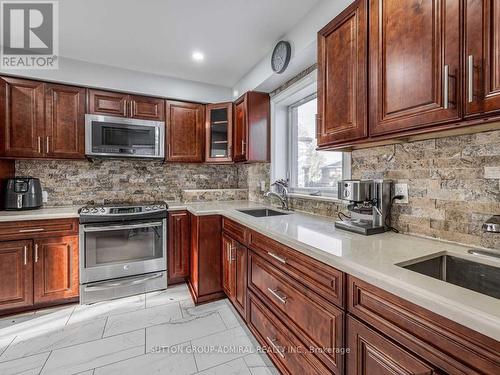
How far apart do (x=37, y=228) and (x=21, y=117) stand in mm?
1127

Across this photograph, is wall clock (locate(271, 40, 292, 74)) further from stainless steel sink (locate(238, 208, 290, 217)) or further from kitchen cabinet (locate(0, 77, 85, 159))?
kitchen cabinet (locate(0, 77, 85, 159))

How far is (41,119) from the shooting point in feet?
8.16

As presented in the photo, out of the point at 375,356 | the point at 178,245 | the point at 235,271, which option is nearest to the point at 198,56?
the point at 178,245

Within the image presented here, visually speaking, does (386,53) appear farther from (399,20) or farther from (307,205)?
(307,205)

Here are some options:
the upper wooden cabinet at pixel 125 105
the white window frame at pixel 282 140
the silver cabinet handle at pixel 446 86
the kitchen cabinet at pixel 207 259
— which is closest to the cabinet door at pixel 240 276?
the kitchen cabinet at pixel 207 259

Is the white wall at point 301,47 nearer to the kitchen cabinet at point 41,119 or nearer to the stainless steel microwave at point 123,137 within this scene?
the stainless steel microwave at point 123,137

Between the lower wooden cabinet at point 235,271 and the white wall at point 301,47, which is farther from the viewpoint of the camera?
the lower wooden cabinet at point 235,271

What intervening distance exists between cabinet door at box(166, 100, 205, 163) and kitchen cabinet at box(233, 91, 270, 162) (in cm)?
63

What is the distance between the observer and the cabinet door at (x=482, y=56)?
82 cm

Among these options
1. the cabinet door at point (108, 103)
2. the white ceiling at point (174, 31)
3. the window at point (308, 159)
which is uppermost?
the white ceiling at point (174, 31)

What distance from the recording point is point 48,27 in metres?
2.07

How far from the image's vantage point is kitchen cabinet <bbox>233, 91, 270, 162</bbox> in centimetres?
274

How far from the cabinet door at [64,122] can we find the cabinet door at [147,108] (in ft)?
1.64
